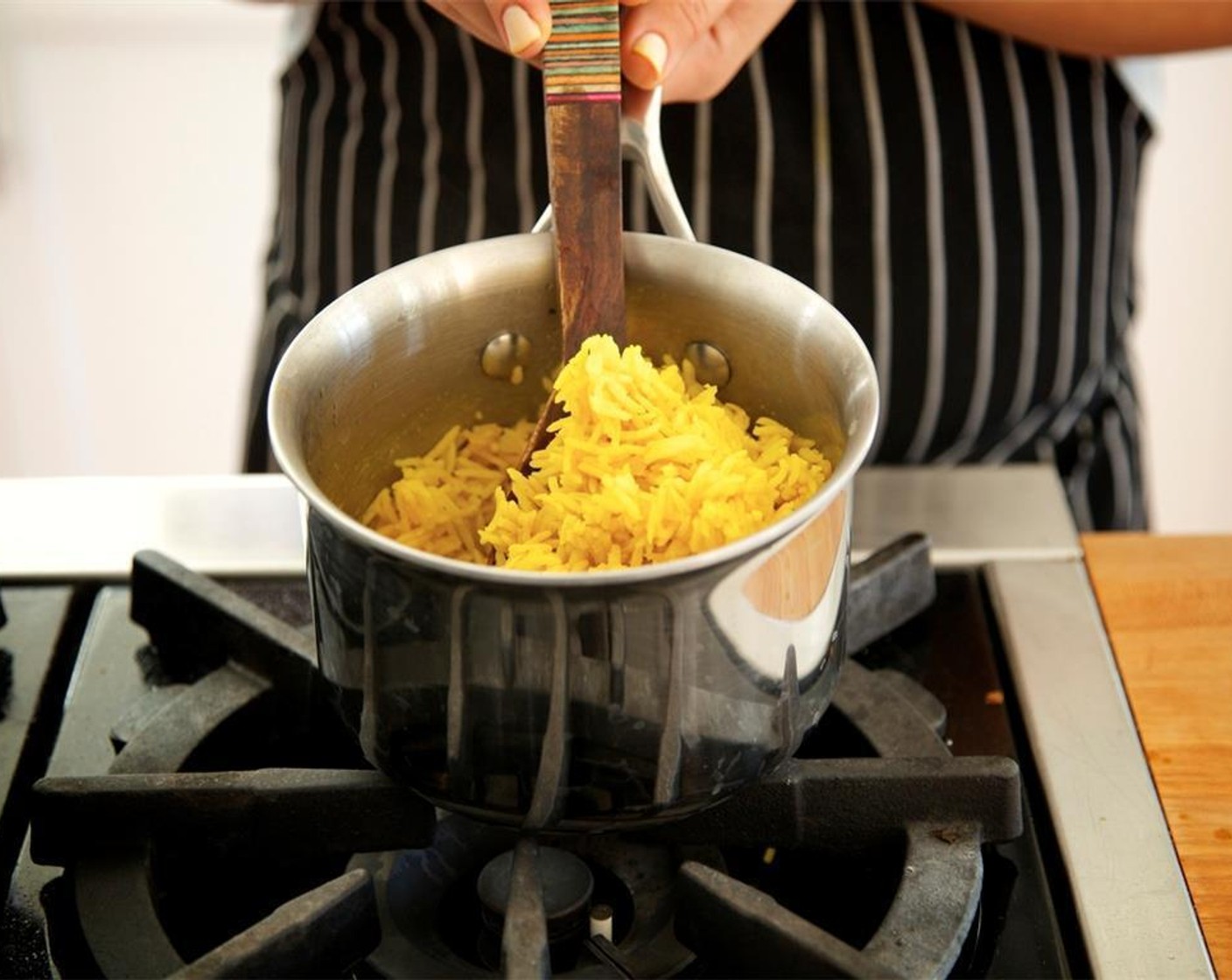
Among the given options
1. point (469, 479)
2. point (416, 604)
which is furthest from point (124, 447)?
point (416, 604)

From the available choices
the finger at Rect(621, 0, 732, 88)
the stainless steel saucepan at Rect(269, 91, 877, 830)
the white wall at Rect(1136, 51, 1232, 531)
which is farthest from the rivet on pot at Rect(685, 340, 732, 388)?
the white wall at Rect(1136, 51, 1232, 531)

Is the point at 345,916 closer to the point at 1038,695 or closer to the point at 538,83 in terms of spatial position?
the point at 1038,695

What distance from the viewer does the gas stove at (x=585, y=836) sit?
593mm

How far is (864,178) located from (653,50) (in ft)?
1.49

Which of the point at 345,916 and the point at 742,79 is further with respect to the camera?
the point at 742,79

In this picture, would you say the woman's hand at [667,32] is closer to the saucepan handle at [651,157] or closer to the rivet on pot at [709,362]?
the saucepan handle at [651,157]

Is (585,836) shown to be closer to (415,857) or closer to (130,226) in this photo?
(415,857)

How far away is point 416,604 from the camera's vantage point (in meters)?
0.54

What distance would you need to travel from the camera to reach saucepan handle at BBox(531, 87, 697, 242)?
683 mm

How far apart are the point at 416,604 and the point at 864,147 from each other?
682mm

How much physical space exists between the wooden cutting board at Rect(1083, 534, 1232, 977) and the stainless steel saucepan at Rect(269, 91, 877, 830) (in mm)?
174

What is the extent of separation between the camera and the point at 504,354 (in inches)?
28.3

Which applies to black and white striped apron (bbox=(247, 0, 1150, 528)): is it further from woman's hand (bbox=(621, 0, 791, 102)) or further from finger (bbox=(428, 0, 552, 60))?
finger (bbox=(428, 0, 552, 60))

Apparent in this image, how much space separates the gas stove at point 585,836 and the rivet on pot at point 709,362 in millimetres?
133
